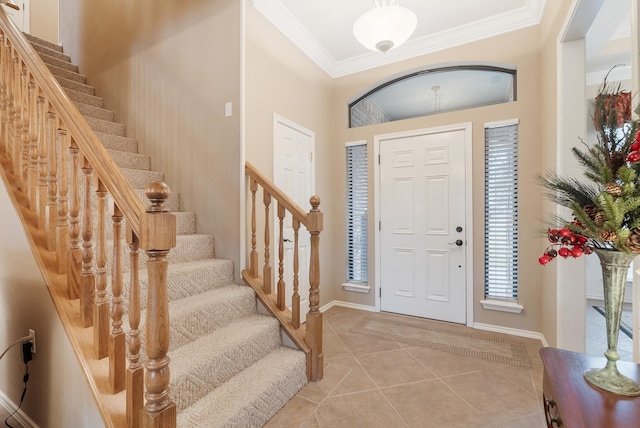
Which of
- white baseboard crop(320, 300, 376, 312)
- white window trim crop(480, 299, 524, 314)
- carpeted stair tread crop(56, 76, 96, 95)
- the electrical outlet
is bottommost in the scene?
white baseboard crop(320, 300, 376, 312)

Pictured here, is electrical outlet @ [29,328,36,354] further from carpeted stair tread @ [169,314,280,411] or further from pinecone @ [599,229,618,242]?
pinecone @ [599,229,618,242]

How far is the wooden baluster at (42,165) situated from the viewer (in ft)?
5.01

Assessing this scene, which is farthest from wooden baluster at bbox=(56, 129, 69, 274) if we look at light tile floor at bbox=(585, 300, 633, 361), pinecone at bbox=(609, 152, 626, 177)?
Answer: light tile floor at bbox=(585, 300, 633, 361)

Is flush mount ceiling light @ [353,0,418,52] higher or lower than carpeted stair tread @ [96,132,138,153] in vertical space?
higher

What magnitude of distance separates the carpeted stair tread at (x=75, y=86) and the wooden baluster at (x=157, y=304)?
3.19 m

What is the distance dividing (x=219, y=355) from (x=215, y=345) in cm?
9

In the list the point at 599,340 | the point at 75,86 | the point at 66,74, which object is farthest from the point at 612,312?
the point at 66,74

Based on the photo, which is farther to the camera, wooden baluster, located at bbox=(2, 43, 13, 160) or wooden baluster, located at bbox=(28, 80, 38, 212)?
wooden baluster, located at bbox=(2, 43, 13, 160)

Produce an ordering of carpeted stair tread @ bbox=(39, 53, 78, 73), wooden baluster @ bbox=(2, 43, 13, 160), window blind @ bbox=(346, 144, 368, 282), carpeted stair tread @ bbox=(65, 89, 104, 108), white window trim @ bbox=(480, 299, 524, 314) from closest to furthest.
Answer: wooden baluster @ bbox=(2, 43, 13, 160) < white window trim @ bbox=(480, 299, 524, 314) < carpeted stair tread @ bbox=(65, 89, 104, 108) < carpeted stair tread @ bbox=(39, 53, 78, 73) < window blind @ bbox=(346, 144, 368, 282)

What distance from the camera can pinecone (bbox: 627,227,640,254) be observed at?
82 cm

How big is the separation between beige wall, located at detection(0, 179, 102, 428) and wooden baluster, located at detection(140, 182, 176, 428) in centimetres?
39

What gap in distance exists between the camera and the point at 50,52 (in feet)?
11.2

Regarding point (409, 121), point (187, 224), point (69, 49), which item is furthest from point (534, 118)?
point (69, 49)

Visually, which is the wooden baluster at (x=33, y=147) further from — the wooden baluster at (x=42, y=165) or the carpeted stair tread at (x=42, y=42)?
the carpeted stair tread at (x=42, y=42)
